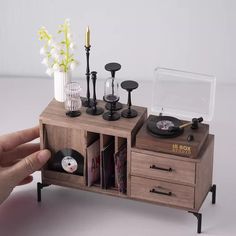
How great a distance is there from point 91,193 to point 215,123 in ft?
2.42

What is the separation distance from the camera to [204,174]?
3.60 m

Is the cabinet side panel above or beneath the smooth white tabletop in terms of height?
above

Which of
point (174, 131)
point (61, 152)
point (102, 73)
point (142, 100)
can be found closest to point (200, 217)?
point (174, 131)

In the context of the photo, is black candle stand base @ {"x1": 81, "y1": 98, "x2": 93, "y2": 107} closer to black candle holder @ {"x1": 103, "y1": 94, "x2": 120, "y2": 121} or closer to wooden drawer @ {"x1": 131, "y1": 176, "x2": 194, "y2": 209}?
black candle holder @ {"x1": 103, "y1": 94, "x2": 120, "y2": 121}

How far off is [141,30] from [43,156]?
1215 mm

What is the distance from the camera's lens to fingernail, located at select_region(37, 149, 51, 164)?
12.0 ft

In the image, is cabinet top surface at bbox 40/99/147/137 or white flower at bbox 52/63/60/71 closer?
cabinet top surface at bbox 40/99/147/137

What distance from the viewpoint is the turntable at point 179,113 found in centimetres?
349

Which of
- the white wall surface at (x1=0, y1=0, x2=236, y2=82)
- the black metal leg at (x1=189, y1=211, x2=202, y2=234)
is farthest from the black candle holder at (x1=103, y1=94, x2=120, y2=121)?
the white wall surface at (x1=0, y1=0, x2=236, y2=82)

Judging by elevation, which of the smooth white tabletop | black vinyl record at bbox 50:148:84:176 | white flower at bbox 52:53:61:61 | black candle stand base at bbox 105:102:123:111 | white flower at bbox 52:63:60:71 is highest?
white flower at bbox 52:53:61:61

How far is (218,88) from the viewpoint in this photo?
4.61m

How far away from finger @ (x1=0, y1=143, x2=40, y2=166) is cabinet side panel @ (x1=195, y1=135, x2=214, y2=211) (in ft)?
2.26

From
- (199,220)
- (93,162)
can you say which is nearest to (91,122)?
(93,162)

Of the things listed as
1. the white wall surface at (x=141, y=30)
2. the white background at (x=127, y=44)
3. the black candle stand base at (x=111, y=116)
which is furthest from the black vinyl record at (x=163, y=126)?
the white wall surface at (x=141, y=30)
